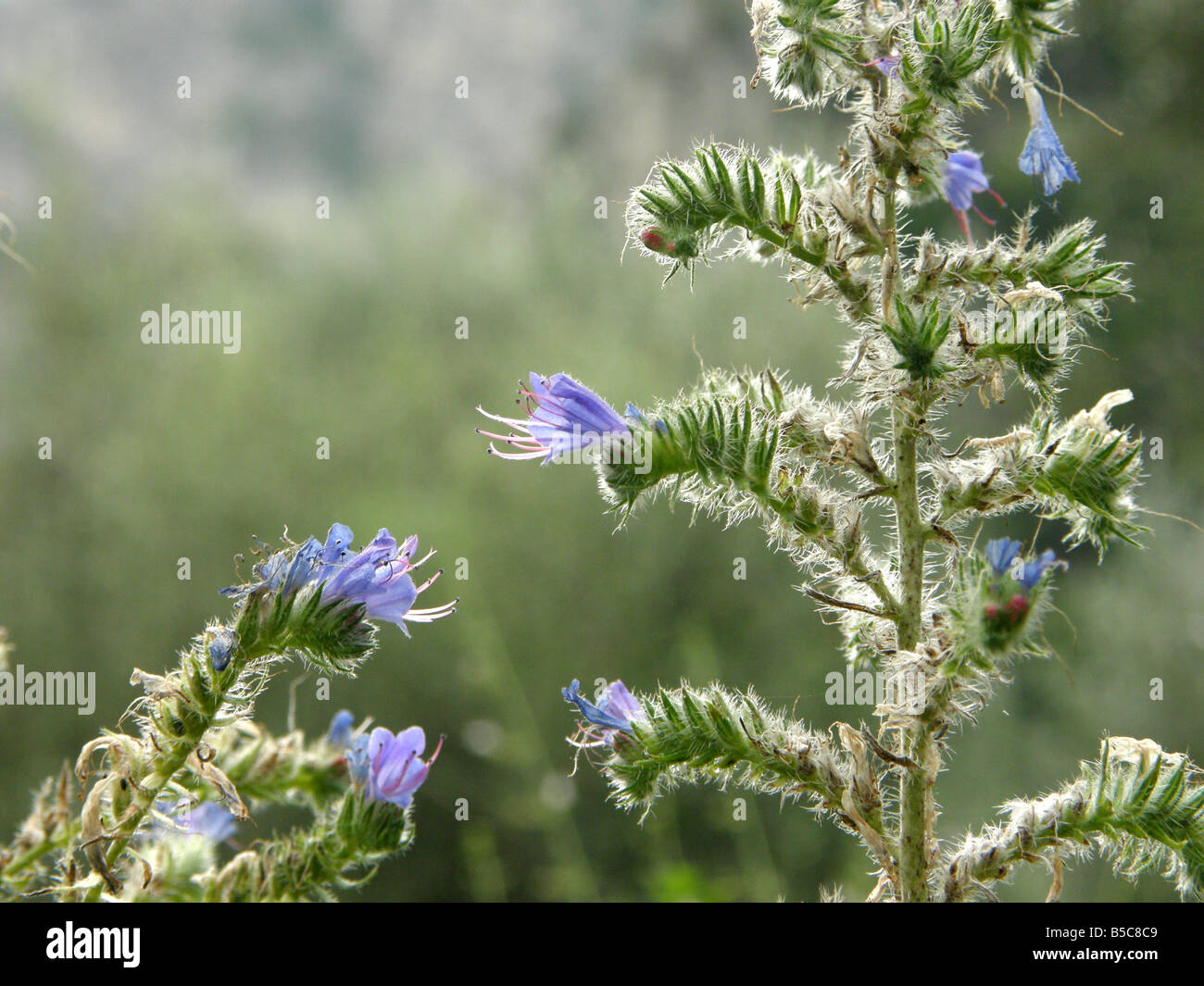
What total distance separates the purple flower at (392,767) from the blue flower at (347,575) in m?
0.21

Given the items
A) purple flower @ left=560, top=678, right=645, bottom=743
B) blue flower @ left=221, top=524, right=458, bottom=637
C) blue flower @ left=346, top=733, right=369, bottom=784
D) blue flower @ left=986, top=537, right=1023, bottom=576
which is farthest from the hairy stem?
blue flower @ left=346, top=733, right=369, bottom=784

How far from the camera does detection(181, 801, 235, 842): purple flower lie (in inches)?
79.8

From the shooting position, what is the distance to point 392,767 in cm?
177

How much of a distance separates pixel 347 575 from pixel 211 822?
0.80 metres

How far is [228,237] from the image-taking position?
37.0 feet

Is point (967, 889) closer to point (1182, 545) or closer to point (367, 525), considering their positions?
point (367, 525)

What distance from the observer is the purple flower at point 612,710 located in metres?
1.77

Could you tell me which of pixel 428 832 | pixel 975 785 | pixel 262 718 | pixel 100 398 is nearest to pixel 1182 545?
pixel 975 785

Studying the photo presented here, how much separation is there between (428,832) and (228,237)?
6.80 meters

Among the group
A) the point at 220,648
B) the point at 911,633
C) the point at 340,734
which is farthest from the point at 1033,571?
the point at 340,734

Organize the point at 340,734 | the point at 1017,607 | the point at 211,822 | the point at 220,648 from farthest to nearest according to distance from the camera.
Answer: the point at 211,822 → the point at 340,734 → the point at 220,648 → the point at 1017,607

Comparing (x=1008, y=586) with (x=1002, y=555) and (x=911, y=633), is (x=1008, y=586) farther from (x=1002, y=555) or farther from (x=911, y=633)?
(x=911, y=633)

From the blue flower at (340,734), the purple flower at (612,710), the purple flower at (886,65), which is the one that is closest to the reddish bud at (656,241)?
the purple flower at (886,65)

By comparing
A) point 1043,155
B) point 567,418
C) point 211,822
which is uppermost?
point 1043,155
